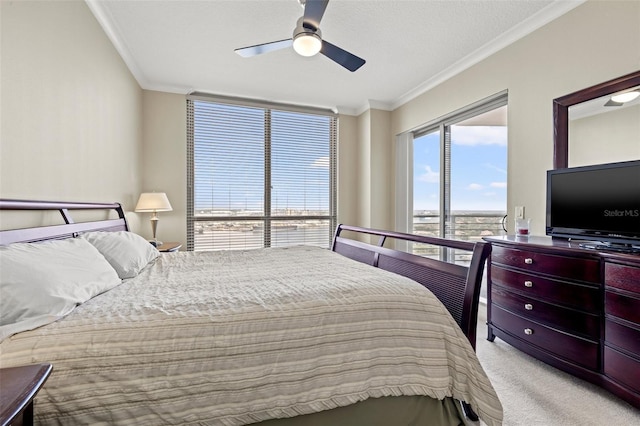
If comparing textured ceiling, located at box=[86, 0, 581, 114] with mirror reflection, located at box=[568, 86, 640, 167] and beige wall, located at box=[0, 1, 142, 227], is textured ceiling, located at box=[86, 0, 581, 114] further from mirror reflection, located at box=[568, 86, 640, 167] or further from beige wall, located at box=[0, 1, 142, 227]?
mirror reflection, located at box=[568, 86, 640, 167]

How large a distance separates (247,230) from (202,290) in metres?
3.05

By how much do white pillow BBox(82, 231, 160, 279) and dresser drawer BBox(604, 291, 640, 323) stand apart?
2.72m

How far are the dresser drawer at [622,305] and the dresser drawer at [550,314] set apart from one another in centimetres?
10

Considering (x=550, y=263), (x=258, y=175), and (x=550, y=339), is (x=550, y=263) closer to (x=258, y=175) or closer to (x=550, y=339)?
(x=550, y=339)

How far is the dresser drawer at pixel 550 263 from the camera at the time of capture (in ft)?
5.74

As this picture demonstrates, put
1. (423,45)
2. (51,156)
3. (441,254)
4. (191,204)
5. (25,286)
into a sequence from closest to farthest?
1. (25,286)
2. (51,156)
3. (423,45)
4. (441,254)
5. (191,204)

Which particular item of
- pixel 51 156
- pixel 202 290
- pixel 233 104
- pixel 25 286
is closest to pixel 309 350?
pixel 202 290

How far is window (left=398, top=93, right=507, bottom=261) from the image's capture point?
3.23m

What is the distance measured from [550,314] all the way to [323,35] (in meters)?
2.91

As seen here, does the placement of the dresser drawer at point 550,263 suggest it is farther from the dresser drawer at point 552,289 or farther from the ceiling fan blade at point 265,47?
the ceiling fan blade at point 265,47

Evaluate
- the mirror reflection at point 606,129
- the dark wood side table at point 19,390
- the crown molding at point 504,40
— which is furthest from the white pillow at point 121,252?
the crown molding at point 504,40

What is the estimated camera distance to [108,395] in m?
0.90

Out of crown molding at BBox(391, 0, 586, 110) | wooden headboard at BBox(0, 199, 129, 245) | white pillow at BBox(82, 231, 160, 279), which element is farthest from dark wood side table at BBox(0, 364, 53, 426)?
crown molding at BBox(391, 0, 586, 110)

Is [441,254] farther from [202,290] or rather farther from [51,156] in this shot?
[51,156]
